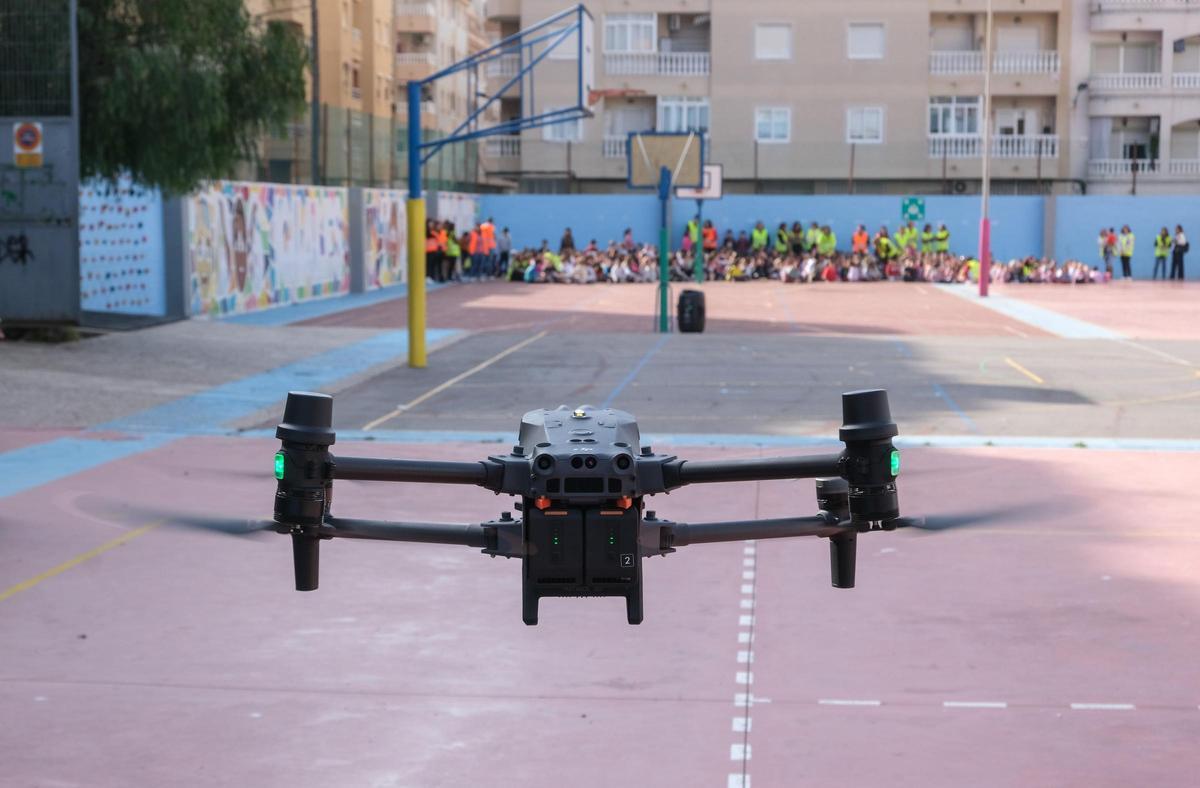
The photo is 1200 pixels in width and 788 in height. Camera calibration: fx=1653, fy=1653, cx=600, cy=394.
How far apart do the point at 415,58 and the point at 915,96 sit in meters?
32.9

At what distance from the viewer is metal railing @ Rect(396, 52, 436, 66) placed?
299ft

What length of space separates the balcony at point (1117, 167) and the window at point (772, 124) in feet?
42.2

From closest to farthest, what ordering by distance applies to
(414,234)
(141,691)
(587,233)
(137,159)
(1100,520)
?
1. (141,691)
2. (1100,520)
3. (414,234)
4. (137,159)
5. (587,233)

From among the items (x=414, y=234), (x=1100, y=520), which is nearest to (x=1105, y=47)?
(x=414, y=234)

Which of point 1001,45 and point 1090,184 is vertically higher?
point 1001,45

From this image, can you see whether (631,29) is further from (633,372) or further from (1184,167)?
(633,372)

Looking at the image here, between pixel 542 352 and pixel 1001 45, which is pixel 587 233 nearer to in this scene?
pixel 1001 45

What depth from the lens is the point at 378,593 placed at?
11.4 m

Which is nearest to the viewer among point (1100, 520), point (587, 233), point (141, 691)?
point (141, 691)

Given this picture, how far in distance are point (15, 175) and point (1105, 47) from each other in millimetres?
55094

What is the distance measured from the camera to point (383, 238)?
167 feet

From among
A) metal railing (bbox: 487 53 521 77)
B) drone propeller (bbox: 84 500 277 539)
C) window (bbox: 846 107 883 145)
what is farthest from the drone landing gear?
metal railing (bbox: 487 53 521 77)

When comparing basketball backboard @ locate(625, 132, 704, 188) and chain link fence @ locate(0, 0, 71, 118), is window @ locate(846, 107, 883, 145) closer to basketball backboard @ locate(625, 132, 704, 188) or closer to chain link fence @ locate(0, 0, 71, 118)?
basketball backboard @ locate(625, 132, 704, 188)

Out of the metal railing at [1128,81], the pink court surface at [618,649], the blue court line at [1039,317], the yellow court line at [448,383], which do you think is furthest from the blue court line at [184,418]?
the metal railing at [1128,81]
